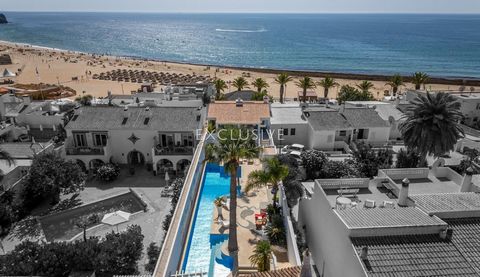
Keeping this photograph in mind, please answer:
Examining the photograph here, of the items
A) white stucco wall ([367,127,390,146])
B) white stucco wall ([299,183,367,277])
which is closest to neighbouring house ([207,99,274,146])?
white stucco wall ([367,127,390,146])

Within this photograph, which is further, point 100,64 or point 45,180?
point 100,64

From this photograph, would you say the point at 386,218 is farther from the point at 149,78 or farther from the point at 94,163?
the point at 149,78

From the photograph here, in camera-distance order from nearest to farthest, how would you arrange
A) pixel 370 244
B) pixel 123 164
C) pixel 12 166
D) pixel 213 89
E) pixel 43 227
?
pixel 370 244 < pixel 43 227 < pixel 12 166 < pixel 123 164 < pixel 213 89

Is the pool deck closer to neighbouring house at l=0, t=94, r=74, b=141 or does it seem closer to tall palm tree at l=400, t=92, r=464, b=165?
tall palm tree at l=400, t=92, r=464, b=165

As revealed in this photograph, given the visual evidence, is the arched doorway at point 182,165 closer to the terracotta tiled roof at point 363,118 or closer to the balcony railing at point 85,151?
the balcony railing at point 85,151

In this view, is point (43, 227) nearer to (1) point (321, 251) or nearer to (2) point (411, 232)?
(1) point (321, 251)

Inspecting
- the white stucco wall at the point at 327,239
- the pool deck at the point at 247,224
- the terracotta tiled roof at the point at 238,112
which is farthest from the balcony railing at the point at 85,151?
the white stucco wall at the point at 327,239

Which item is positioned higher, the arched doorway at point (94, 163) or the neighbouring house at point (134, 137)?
the neighbouring house at point (134, 137)

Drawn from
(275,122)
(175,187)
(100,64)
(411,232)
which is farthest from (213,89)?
(100,64)
